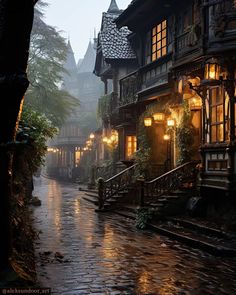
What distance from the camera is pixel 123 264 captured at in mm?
8883

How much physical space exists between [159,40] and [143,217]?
10.8 meters

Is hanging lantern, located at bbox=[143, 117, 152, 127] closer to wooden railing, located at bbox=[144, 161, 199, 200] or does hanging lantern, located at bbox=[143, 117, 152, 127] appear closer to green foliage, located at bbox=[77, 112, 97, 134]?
wooden railing, located at bbox=[144, 161, 199, 200]

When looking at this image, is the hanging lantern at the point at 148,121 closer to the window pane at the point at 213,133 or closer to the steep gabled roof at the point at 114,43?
the window pane at the point at 213,133

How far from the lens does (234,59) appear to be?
12445 millimetres

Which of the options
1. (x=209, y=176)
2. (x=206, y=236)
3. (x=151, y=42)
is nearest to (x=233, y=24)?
(x=209, y=176)

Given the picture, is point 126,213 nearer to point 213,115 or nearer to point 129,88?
point 213,115

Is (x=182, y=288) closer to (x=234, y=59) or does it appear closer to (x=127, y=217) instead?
(x=234, y=59)

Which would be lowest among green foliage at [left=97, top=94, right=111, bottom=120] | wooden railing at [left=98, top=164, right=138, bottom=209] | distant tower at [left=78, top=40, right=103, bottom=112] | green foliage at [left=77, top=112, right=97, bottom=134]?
wooden railing at [left=98, top=164, right=138, bottom=209]

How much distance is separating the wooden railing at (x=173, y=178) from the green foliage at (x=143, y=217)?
3.64 feet

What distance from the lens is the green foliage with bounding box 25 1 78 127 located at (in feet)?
113

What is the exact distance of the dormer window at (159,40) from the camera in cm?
2113

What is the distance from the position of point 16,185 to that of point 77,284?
2.34 metres

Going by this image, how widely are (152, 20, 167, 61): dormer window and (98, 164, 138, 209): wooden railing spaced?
19.9 feet

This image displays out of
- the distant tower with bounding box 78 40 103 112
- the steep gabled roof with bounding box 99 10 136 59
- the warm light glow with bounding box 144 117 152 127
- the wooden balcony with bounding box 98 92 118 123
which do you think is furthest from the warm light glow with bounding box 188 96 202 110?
the distant tower with bounding box 78 40 103 112
